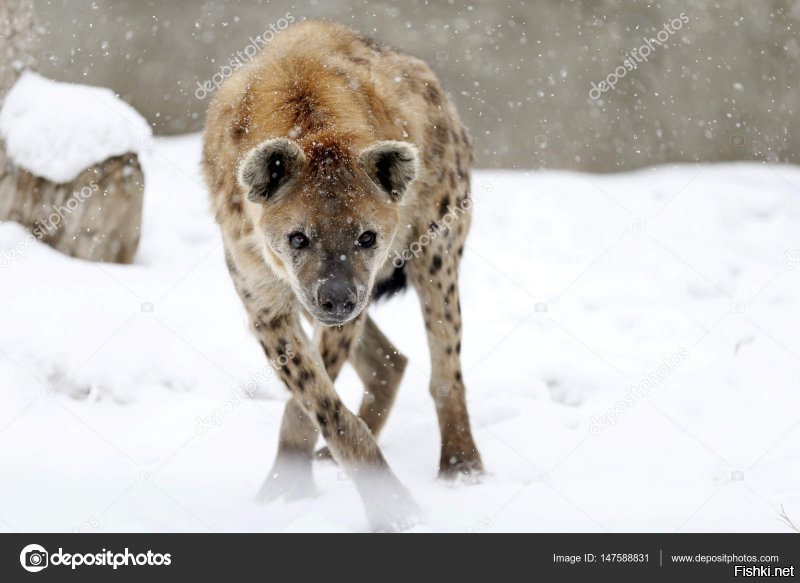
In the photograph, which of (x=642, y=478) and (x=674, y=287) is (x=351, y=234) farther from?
(x=674, y=287)

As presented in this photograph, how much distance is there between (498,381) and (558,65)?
5405 millimetres

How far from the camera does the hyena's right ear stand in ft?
14.5

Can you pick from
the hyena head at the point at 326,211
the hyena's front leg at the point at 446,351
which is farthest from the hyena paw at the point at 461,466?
the hyena head at the point at 326,211

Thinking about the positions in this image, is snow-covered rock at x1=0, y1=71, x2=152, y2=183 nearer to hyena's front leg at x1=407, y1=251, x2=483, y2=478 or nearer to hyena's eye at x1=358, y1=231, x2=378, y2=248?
hyena's front leg at x1=407, y1=251, x2=483, y2=478

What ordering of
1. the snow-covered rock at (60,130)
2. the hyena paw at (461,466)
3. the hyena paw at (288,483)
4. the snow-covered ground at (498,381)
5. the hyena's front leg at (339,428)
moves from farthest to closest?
1. the snow-covered rock at (60,130)
2. the hyena paw at (461,466)
3. the hyena paw at (288,483)
4. the snow-covered ground at (498,381)
5. the hyena's front leg at (339,428)

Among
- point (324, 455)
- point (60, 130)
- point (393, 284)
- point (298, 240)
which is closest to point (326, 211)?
point (298, 240)

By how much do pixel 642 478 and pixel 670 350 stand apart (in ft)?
6.94

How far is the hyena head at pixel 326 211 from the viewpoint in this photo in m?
4.48

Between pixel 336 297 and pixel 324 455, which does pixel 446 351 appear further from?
pixel 336 297

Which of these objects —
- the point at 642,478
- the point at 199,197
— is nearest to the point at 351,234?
the point at 642,478

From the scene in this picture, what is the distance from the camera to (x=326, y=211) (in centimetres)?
454

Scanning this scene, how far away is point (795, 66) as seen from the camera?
11.2 metres

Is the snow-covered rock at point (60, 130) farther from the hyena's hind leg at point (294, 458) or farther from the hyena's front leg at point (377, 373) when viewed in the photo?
the hyena's hind leg at point (294, 458)
